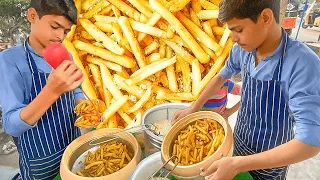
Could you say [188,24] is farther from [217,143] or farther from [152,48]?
[217,143]

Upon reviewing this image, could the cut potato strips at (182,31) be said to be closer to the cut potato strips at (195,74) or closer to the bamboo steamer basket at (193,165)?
the cut potato strips at (195,74)

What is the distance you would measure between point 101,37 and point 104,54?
22 cm

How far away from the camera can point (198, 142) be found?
5.11 feet

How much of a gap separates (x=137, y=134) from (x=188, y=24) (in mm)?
1561

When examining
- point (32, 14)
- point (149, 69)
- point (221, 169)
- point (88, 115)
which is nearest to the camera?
point (221, 169)

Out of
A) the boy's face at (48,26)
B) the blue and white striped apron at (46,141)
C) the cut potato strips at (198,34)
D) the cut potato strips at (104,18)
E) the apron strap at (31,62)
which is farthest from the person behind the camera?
the cut potato strips at (104,18)

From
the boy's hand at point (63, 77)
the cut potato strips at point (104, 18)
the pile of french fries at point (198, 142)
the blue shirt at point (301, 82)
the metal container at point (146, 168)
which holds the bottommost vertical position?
the metal container at point (146, 168)

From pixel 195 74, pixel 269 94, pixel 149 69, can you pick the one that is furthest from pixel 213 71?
pixel 269 94

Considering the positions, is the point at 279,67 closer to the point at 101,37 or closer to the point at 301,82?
the point at 301,82

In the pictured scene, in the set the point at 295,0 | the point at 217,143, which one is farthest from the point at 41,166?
the point at 295,0

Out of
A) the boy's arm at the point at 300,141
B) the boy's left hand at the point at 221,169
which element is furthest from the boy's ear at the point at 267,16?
the boy's left hand at the point at 221,169

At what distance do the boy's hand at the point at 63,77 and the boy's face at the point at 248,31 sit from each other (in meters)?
0.93

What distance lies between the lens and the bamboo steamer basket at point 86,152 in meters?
1.44

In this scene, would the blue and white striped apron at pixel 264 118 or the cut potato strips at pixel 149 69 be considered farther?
the cut potato strips at pixel 149 69
